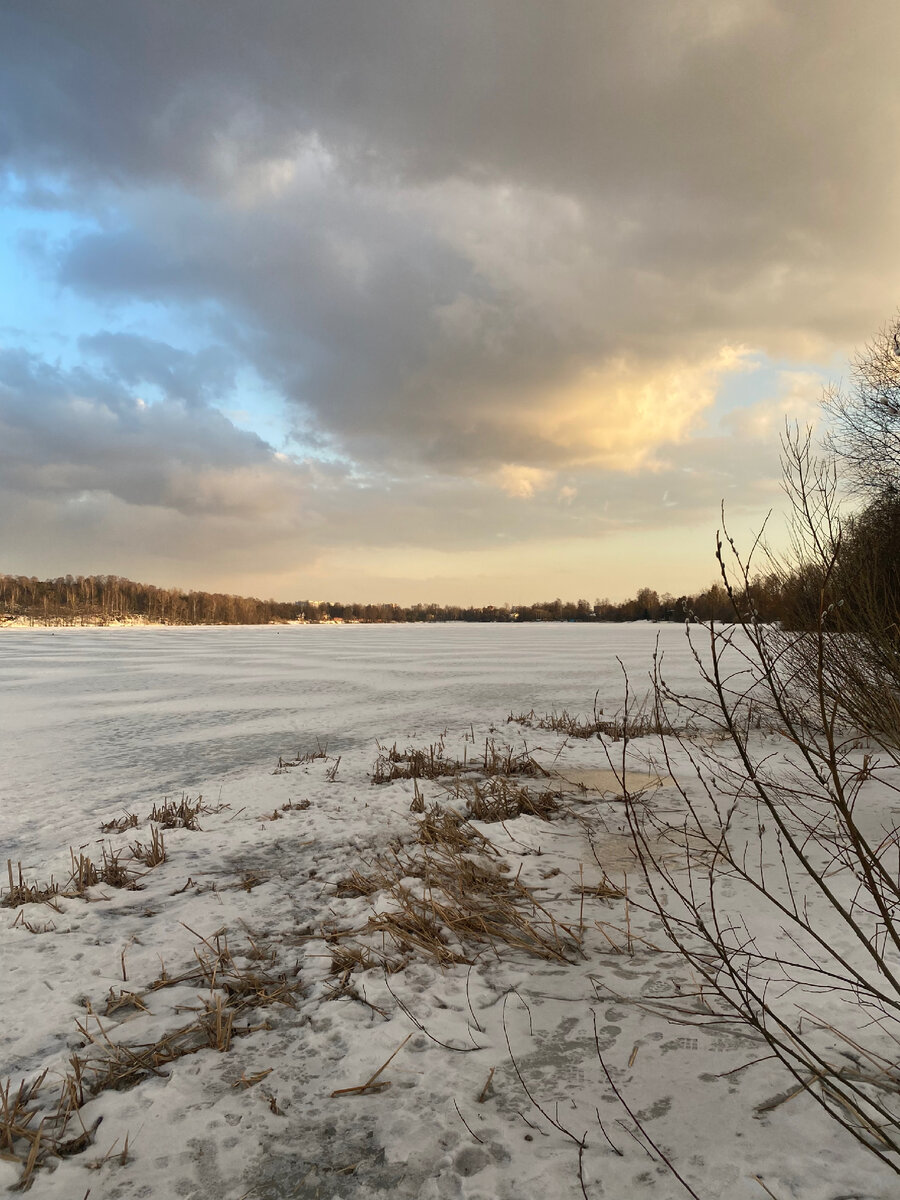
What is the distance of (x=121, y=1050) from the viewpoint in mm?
2523

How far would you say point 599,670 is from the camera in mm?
18453

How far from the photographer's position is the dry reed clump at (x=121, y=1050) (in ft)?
6.85

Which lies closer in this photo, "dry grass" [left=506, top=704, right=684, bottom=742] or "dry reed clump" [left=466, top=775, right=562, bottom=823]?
"dry reed clump" [left=466, top=775, right=562, bottom=823]

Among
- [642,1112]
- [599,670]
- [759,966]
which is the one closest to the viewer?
[642,1112]

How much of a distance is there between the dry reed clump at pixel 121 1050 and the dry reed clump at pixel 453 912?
0.50m

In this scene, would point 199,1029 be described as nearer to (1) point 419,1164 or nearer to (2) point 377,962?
(2) point 377,962

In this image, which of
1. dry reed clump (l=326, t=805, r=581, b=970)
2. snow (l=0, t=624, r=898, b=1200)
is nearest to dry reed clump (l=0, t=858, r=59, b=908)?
snow (l=0, t=624, r=898, b=1200)

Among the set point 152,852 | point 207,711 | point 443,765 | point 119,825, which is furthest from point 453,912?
point 207,711

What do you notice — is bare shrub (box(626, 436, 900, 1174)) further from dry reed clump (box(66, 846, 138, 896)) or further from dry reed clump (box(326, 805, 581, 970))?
dry reed clump (box(66, 846, 138, 896))

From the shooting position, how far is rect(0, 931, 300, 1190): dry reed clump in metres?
2.09

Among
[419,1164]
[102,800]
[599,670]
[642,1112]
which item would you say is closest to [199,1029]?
[419,1164]

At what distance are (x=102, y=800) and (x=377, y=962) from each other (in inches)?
179

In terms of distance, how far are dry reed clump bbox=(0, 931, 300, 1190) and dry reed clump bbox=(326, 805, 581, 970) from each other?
496mm

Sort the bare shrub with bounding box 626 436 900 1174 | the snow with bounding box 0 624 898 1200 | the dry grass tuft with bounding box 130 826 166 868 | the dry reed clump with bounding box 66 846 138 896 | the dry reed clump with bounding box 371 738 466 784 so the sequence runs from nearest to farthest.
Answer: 1. the bare shrub with bounding box 626 436 900 1174
2. the snow with bounding box 0 624 898 1200
3. the dry reed clump with bounding box 66 846 138 896
4. the dry grass tuft with bounding box 130 826 166 868
5. the dry reed clump with bounding box 371 738 466 784
